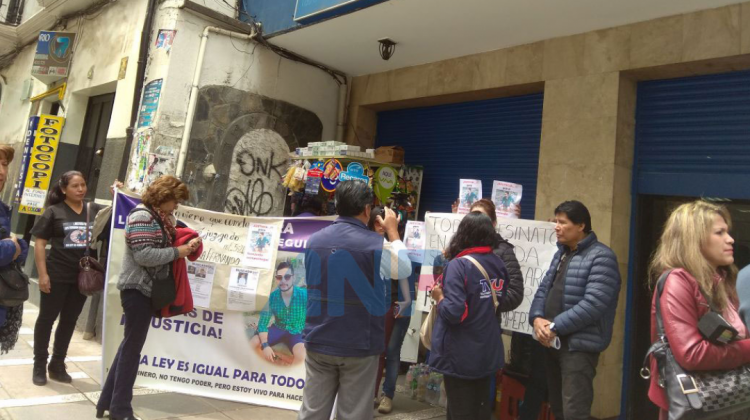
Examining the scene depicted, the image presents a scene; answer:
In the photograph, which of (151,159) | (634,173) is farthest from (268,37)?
(634,173)

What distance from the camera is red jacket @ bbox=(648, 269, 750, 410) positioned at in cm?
211

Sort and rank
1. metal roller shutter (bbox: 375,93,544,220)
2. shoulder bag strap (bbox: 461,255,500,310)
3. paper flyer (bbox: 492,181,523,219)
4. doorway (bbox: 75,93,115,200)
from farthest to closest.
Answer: doorway (bbox: 75,93,115,200) < metal roller shutter (bbox: 375,93,544,220) < paper flyer (bbox: 492,181,523,219) < shoulder bag strap (bbox: 461,255,500,310)

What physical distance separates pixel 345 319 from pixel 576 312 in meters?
1.53

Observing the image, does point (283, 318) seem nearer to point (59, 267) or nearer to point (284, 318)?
point (284, 318)

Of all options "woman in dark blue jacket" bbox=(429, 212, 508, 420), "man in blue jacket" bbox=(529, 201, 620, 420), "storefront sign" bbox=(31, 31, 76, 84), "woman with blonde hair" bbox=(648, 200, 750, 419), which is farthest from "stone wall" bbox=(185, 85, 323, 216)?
"woman with blonde hair" bbox=(648, 200, 750, 419)

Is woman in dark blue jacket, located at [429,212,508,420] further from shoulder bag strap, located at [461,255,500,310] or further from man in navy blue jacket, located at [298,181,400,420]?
man in navy blue jacket, located at [298,181,400,420]

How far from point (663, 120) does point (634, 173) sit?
574mm

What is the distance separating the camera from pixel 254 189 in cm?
705

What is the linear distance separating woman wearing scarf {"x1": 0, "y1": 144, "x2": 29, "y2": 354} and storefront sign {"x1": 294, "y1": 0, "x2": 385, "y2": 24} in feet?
11.6

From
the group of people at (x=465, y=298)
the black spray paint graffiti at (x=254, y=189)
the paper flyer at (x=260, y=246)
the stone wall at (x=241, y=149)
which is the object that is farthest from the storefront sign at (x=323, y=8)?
the group of people at (x=465, y=298)

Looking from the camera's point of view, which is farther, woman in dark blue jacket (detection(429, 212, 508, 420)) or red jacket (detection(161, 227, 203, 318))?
red jacket (detection(161, 227, 203, 318))

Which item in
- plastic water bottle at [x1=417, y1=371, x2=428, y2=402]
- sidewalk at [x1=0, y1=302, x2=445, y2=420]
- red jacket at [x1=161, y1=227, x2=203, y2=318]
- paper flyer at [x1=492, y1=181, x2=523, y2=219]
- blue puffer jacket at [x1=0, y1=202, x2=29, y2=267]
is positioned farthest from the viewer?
plastic water bottle at [x1=417, y1=371, x2=428, y2=402]

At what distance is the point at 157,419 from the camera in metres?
3.95

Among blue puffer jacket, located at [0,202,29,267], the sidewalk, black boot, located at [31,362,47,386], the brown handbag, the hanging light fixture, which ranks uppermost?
the hanging light fixture
